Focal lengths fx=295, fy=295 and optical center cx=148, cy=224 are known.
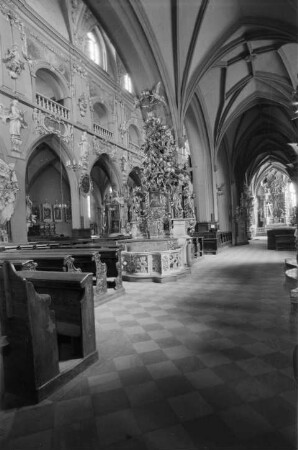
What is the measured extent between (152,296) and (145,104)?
7083 mm

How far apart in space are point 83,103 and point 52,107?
1.90m

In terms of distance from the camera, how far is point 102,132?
15375 millimetres

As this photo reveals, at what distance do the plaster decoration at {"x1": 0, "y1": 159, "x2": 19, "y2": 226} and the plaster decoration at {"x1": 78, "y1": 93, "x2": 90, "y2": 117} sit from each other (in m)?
5.17

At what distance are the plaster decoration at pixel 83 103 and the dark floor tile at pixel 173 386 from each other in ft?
43.4

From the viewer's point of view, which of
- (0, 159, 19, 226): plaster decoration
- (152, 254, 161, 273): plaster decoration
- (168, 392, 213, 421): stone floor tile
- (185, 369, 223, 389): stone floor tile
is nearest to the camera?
(168, 392, 213, 421): stone floor tile

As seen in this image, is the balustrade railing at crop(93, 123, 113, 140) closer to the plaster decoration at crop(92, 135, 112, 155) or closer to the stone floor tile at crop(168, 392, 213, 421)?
the plaster decoration at crop(92, 135, 112, 155)

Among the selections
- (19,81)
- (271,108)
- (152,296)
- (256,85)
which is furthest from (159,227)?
(271,108)

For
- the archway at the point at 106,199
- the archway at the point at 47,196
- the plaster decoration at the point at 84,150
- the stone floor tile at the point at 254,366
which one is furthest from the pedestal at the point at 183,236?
the archway at the point at 47,196

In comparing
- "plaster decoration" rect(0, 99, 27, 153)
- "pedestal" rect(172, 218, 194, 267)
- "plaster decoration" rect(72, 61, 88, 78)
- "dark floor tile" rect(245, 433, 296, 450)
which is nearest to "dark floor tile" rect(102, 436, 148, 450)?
"dark floor tile" rect(245, 433, 296, 450)

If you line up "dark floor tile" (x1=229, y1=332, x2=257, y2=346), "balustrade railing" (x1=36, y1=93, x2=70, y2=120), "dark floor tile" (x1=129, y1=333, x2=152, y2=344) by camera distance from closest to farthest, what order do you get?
"dark floor tile" (x1=229, y1=332, x2=257, y2=346), "dark floor tile" (x1=129, y1=333, x2=152, y2=344), "balustrade railing" (x1=36, y1=93, x2=70, y2=120)

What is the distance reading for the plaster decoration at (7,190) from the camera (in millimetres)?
9594

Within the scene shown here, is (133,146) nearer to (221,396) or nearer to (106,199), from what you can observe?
(106,199)

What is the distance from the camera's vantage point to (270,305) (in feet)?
15.8

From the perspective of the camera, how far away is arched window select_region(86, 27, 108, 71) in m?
15.0
